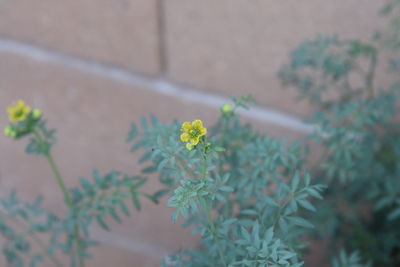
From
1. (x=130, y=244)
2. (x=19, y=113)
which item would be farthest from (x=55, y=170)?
(x=130, y=244)

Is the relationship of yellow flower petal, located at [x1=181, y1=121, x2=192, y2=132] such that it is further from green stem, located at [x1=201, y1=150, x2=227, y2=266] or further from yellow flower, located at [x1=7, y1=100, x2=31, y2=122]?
yellow flower, located at [x1=7, y1=100, x2=31, y2=122]

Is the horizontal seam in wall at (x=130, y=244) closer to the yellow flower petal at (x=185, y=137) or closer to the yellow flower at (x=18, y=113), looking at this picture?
the yellow flower at (x=18, y=113)

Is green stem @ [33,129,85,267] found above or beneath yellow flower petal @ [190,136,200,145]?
above

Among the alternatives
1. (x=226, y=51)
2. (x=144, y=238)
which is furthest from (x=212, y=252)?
(x=144, y=238)

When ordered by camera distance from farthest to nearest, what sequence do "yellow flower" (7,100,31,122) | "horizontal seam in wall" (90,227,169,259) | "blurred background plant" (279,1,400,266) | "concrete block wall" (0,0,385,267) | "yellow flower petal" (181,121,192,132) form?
"horizontal seam in wall" (90,227,169,259)
"concrete block wall" (0,0,385,267)
"blurred background plant" (279,1,400,266)
"yellow flower" (7,100,31,122)
"yellow flower petal" (181,121,192,132)

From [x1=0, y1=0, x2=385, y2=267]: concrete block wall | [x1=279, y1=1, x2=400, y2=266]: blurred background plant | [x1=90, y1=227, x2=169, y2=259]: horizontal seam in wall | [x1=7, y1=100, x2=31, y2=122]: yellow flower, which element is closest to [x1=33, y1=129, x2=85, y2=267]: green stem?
[x1=7, y1=100, x2=31, y2=122]: yellow flower
